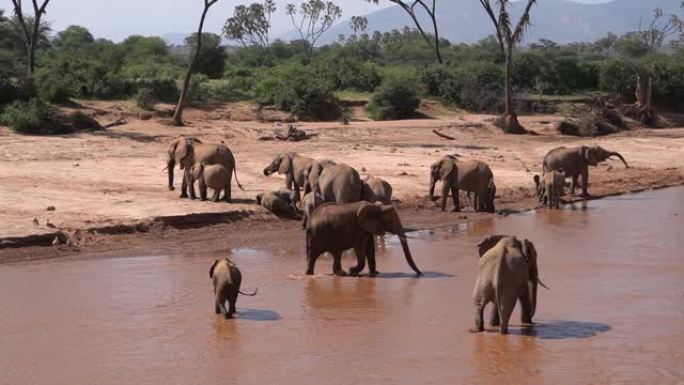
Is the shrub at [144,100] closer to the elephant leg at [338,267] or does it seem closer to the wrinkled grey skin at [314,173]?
the wrinkled grey skin at [314,173]

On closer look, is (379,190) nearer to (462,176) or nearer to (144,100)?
(462,176)

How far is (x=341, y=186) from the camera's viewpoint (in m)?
15.6

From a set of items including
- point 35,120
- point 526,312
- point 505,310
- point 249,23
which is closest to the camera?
point 505,310

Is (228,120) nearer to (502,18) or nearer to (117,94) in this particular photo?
(117,94)

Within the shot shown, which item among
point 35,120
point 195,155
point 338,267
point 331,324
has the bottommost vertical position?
point 331,324

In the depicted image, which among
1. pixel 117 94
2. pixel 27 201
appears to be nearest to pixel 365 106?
pixel 117 94

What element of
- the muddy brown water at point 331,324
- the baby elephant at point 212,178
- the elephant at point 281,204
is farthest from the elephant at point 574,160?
the baby elephant at point 212,178

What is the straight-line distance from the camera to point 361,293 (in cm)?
1264

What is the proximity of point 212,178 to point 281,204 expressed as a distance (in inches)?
47.6

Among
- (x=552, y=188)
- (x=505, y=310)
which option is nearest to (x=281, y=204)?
(x=552, y=188)

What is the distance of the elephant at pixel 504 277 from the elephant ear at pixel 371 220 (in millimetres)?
2582

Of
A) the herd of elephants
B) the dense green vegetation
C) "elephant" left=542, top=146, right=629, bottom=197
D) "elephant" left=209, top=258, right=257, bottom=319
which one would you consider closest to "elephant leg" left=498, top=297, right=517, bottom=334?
the herd of elephants

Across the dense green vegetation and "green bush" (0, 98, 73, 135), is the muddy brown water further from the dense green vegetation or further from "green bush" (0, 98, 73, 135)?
the dense green vegetation

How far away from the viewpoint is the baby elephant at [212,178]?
18328mm
